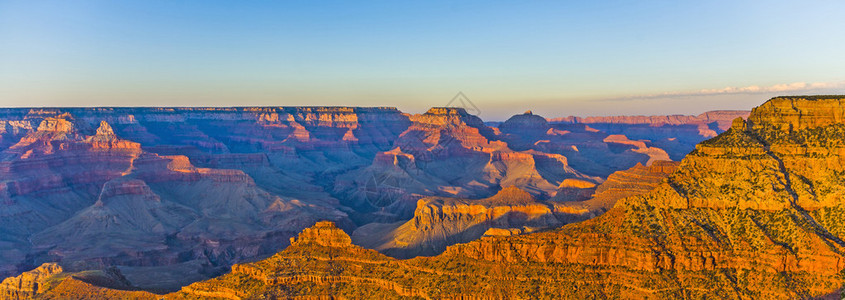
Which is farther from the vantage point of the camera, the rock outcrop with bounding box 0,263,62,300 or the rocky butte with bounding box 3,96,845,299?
the rock outcrop with bounding box 0,263,62,300

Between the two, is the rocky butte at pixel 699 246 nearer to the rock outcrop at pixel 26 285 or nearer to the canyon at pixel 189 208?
the rock outcrop at pixel 26 285

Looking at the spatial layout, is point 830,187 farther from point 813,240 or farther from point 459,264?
point 459,264

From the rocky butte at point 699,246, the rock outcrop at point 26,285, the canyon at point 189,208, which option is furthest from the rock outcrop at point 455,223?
the rocky butte at point 699,246

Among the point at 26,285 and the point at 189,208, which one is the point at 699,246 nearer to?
the point at 26,285

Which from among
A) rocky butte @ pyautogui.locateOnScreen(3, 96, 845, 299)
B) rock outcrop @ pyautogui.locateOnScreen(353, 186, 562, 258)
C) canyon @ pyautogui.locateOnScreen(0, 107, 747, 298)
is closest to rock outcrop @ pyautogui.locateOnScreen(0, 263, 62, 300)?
canyon @ pyautogui.locateOnScreen(0, 107, 747, 298)

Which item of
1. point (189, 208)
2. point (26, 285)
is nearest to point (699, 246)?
point (26, 285)

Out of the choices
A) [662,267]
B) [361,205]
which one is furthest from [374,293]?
[361,205]

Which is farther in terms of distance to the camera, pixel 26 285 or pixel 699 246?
pixel 26 285

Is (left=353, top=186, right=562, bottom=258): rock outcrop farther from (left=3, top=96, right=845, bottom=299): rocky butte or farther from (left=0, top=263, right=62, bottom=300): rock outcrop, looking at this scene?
(left=3, top=96, right=845, bottom=299): rocky butte

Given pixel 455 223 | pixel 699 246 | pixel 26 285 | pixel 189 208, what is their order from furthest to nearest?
pixel 189 208 < pixel 455 223 < pixel 26 285 < pixel 699 246
